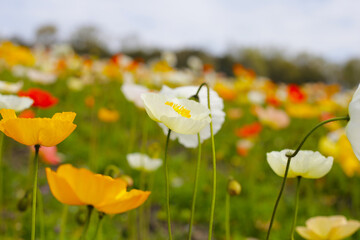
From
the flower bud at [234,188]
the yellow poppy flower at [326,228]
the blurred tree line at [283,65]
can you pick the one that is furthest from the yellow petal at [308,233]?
the blurred tree line at [283,65]

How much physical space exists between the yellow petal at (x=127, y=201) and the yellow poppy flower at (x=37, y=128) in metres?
0.11

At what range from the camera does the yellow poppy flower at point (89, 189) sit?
0.44 m

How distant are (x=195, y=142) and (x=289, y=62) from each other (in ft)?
47.3

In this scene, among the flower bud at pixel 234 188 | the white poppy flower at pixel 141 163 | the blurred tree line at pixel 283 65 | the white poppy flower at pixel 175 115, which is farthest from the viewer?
the blurred tree line at pixel 283 65

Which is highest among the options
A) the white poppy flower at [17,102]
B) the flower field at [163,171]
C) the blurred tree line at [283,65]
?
the blurred tree line at [283,65]

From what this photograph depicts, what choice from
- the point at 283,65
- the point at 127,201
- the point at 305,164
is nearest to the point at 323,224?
the point at 305,164

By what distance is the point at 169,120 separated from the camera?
0.56m

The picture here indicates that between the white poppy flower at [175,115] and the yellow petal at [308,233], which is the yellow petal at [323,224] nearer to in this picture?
the yellow petal at [308,233]

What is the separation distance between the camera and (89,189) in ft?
1.48

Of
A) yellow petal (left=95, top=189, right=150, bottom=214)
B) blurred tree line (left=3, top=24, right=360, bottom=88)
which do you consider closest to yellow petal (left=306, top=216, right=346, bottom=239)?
yellow petal (left=95, top=189, right=150, bottom=214)

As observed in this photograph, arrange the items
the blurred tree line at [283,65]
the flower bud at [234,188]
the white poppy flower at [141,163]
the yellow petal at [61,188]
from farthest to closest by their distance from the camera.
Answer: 1. the blurred tree line at [283,65]
2. the white poppy flower at [141,163]
3. the flower bud at [234,188]
4. the yellow petal at [61,188]

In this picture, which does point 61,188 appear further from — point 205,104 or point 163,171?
point 163,171

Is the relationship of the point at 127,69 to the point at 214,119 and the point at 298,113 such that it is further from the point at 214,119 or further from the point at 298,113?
the point at 214,119

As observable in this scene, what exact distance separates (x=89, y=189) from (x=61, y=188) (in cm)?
3
